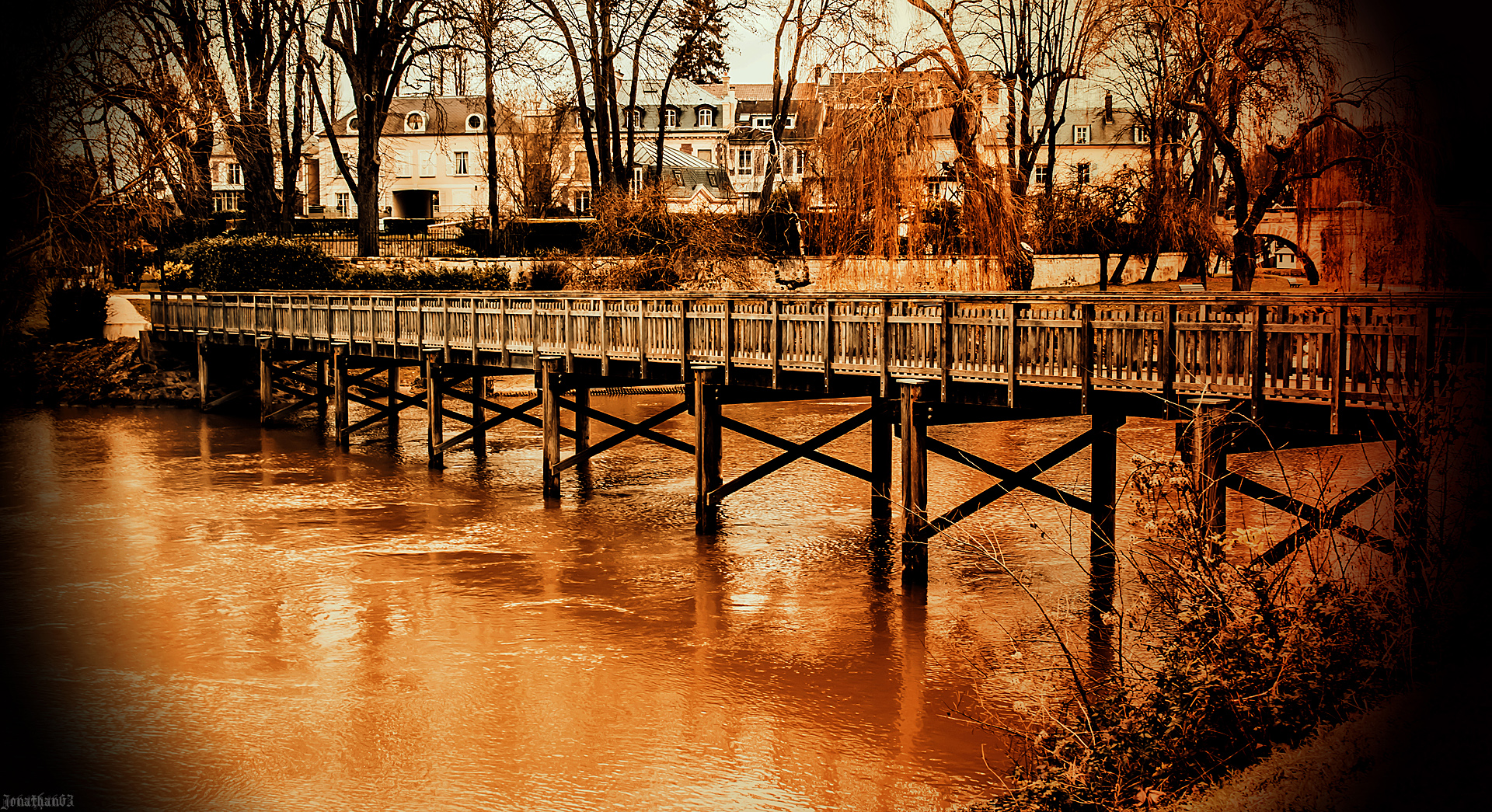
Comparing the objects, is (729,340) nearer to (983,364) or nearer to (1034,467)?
(983,364)

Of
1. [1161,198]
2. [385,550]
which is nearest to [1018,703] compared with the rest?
[385,550]

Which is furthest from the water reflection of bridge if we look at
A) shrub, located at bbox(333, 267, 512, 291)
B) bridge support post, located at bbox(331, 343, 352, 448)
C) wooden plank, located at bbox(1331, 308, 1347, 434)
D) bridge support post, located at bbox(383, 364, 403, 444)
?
shrub, located at bbox(333, 267, 512, 291)

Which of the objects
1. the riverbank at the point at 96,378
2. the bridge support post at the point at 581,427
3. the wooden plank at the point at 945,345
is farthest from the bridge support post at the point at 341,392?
the wooden plank at the point at 945,345

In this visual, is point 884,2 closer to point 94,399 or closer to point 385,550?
point 385,550

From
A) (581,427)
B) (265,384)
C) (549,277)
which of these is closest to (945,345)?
(581,427)

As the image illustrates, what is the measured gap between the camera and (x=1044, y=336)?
13617 mm

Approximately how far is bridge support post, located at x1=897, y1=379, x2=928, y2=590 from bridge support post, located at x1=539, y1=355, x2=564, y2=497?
820cm

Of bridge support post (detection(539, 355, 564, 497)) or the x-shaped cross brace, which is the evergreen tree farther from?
the x-shaped cross brace

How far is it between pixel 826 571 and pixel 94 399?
89.9 ft

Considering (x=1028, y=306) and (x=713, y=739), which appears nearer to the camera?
(x=713, y=739)

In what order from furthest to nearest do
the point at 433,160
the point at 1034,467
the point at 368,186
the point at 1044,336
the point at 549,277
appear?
1. the point at 433,160
2. the point at 368,186
3. the point at 549,277
4. the point at 1034,467
5. the point at 1044,336

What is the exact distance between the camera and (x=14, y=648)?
13.4 m

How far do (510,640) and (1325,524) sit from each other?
8.43 m

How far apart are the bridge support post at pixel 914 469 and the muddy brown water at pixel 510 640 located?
0.41 m
